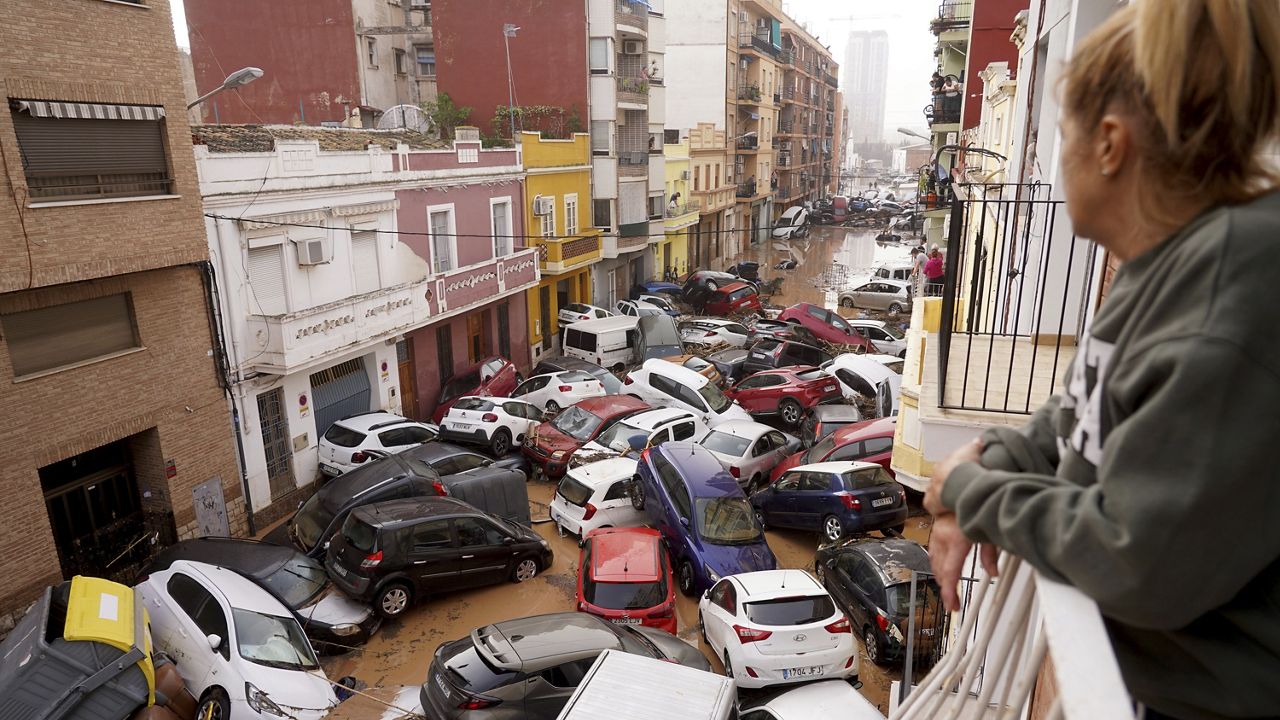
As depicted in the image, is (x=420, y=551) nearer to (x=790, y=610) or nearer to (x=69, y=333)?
(x=790, y=610)

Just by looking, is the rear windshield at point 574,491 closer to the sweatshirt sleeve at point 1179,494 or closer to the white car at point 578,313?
the sweatshirt sleeve at point 1179,494

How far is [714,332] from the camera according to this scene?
2592cm

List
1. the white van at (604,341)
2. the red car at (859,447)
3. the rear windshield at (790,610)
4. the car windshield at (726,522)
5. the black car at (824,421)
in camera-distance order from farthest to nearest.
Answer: the white van at (604,341)
the black car at (824,421)
the red car at (859,447)
the car windshield at (726,522)
the rear windshield at (790,610)

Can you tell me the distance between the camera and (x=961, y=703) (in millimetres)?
1759

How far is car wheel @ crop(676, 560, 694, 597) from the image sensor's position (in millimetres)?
11727

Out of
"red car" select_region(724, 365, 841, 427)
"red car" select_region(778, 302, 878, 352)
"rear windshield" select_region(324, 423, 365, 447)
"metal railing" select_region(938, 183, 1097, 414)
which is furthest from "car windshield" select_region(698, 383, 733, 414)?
"metal railing" select_region(938, 183, 1097, 414)

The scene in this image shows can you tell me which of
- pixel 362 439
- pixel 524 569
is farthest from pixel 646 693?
pixel 362 439

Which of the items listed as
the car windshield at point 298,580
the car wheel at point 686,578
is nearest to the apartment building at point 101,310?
the car windshield at point 298,580

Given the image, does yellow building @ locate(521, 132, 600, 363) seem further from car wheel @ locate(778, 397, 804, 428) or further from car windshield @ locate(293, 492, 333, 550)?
car windshield @ locate(293, 492, 333, 550)

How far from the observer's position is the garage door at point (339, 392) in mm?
16736

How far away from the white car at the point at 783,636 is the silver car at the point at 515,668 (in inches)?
56.7

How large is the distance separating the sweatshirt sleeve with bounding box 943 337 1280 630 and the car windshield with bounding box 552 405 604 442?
15.4m

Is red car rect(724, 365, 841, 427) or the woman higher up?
the woman

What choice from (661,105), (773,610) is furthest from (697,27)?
(773,610)
